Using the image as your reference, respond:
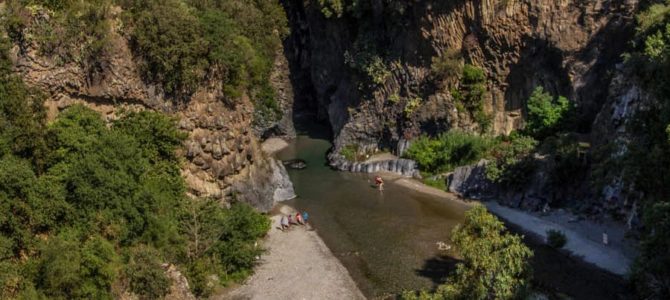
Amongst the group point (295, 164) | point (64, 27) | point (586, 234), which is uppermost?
point (64, 27)

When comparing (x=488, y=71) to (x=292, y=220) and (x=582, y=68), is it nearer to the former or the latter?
(x=582, y=68)

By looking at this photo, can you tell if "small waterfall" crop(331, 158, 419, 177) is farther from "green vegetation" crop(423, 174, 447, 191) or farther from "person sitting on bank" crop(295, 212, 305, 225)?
"person sitting on bank" crop(295, 212, 305, 225)

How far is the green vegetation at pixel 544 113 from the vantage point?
4647 centimetres

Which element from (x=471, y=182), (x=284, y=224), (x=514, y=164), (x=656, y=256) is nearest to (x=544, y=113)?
(x=514, y=164)

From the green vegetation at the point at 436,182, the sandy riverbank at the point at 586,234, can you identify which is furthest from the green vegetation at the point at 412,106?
the sandy riverbank at the point at 586,234

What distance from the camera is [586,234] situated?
3616 cm

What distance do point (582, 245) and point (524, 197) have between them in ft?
26.4

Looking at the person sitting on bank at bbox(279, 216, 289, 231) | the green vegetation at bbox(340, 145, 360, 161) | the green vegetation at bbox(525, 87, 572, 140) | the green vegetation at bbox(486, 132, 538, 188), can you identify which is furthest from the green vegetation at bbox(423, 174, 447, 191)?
the person sitting on bank at bbox(279, 216, 289, 231)

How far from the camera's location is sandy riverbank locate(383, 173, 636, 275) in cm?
3240

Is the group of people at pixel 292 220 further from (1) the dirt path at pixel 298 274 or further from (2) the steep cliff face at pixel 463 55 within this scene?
(2) the steep cliff face at pixel 463 55

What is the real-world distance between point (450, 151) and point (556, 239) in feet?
53.9

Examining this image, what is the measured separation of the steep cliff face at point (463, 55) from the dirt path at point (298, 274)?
21.3 metres

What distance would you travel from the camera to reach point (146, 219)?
30578 millimetres

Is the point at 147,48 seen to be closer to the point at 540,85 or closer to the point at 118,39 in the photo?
the point at 118,39
